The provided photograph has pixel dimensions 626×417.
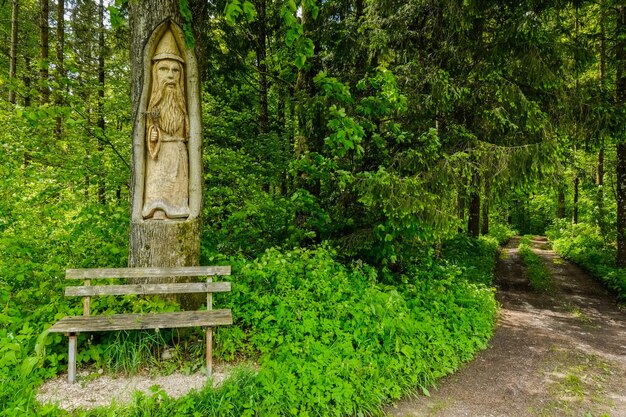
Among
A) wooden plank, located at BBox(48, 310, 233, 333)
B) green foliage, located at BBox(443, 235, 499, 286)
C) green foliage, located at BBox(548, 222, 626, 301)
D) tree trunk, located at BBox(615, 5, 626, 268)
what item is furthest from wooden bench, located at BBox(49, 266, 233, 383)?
tree trunk, located at BBox(615, 5, 626, 268)

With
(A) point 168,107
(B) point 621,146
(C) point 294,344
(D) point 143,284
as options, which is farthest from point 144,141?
(B) point 621,146

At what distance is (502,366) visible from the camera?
15.3 ft

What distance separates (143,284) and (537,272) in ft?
37.9

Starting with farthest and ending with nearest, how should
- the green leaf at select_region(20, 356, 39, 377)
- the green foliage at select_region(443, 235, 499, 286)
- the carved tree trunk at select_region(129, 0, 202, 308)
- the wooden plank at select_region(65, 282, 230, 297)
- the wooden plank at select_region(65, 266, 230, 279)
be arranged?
the green foliage at select_region(443, 235, 499, 286) < the carved tree trunk at select_region(129, 0, 202, 308) < the wooden plank at select_region(65, 266, 230, 279) < the wooden plank at select_region(65, 282, 230, 297) < the green leaf at select_region(20, 356, 39, 377)

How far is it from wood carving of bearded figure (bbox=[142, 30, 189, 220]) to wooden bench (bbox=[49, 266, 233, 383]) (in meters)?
0.65

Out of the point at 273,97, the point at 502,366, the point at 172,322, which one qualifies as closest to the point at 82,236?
the point at 172,322

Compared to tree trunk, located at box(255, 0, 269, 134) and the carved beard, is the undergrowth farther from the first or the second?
tree trunk, located at box(255, 0, 269, 134)

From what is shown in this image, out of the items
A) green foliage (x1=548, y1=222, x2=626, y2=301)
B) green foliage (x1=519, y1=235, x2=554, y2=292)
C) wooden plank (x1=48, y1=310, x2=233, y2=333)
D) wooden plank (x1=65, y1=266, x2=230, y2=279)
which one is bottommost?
green foliage (x1=519, y1=235, x2=554, y2=292)

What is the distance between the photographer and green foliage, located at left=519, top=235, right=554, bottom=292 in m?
9.41

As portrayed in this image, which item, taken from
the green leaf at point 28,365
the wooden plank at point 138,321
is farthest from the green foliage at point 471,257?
the green leaf at point 28,365

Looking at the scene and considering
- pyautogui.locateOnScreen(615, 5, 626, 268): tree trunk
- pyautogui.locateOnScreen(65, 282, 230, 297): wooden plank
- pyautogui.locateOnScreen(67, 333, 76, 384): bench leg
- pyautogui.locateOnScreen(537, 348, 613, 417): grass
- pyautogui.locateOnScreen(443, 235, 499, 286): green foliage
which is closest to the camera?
pyautogui.locateOnScreen(67, 333, 76, 384): bench leg

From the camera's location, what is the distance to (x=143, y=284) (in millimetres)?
3672

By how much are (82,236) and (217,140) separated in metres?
3.89

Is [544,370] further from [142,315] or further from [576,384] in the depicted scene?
[142,315]
